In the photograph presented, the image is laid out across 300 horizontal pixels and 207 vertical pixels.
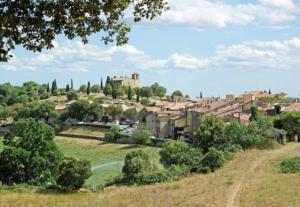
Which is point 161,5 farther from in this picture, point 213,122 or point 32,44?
point 213,122

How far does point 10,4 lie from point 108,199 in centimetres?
2549

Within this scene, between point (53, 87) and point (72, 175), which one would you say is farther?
point (53, 87)

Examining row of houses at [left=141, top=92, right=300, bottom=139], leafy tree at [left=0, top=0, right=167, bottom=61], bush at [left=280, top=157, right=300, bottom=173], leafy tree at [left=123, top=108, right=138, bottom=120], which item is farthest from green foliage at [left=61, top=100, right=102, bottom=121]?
leafy tree at [left=0, top=0, right=167, bottom=61]

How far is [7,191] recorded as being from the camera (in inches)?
1574

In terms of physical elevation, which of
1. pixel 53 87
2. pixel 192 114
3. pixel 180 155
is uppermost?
pixel 53 87

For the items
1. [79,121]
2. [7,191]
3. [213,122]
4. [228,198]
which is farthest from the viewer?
[79,121]

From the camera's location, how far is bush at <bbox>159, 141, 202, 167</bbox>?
158 feet

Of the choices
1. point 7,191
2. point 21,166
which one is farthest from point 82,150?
point 7,191

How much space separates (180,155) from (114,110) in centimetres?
7003

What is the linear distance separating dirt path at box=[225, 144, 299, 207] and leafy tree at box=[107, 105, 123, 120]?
232 feet

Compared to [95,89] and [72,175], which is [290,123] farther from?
[95,89]

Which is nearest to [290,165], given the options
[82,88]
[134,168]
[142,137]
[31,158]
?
[134,168]

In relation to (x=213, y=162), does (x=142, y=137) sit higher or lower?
lower

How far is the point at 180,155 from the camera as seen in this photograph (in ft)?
166
